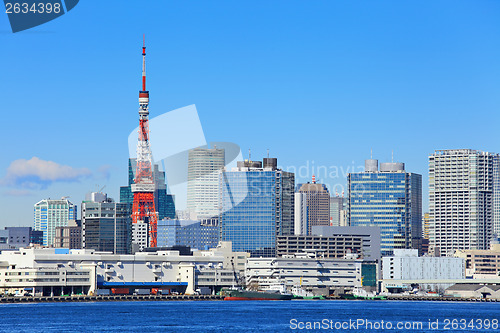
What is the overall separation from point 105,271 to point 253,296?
79.2 feet

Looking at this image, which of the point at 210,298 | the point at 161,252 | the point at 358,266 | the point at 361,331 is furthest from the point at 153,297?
the point at 361,331

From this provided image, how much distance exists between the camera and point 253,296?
168 m

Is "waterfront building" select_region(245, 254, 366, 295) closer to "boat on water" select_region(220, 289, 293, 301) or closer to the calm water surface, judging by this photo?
"boat on water" select_region(220, 289, 293, 301)

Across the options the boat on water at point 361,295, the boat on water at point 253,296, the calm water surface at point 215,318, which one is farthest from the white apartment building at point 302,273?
the calm water surface at point 215,318

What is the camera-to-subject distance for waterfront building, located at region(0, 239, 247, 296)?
506 feet

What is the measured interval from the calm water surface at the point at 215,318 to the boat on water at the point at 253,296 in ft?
91.7

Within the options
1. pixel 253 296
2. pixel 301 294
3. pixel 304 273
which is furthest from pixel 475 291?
pixel 253 296

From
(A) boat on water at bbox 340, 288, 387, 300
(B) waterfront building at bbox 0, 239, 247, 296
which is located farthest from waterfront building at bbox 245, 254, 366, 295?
(B) waterfront building at bbox 0, 239, 247, 296

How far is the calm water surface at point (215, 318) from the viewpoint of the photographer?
315 feet

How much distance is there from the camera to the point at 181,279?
172 metres

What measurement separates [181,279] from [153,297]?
47.8ft

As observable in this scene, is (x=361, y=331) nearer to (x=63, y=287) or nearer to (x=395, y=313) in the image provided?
(x=395, y=313)

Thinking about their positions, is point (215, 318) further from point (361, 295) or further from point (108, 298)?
point (361, 295)

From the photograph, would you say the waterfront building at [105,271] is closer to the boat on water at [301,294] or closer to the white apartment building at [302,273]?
the white apartment building at [302,273]
